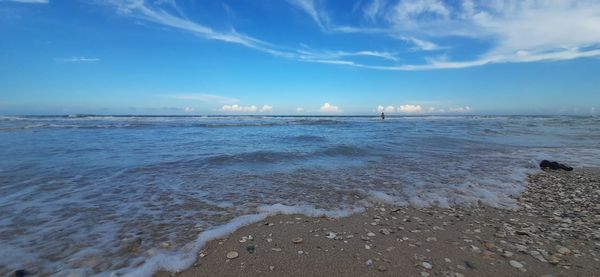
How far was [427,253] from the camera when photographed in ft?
11.6

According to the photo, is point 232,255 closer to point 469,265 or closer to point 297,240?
point 297,240

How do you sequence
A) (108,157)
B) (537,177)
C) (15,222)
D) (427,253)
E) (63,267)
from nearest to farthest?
(63,267) → (427,253) → (15,222) → (537,177) → (108,157)

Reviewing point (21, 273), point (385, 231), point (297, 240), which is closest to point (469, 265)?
point (385, 231)

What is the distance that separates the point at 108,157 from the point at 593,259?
12.6 meters

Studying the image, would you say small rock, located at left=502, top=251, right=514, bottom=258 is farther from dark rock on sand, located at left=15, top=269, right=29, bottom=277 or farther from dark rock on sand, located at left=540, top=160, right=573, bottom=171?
dark rock on sand, located at left=540, top=160, right=573, bottom=171

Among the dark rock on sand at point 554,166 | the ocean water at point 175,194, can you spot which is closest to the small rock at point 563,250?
the ocean water at point 175,194

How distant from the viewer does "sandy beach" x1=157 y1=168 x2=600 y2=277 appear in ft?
10.5

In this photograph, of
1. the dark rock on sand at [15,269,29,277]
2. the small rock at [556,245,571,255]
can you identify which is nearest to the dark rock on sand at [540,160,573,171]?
the small rock at [556,245,571,255]

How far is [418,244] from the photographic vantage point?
12.4 ft

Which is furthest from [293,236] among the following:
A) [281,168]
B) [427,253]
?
[281,168]

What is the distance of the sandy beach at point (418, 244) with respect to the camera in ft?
10.5

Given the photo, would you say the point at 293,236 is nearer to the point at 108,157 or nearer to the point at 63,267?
the point at 63,267

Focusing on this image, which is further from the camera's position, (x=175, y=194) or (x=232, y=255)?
(x=175, y=194)

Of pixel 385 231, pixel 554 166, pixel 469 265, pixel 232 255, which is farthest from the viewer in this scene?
pixel 554 166
